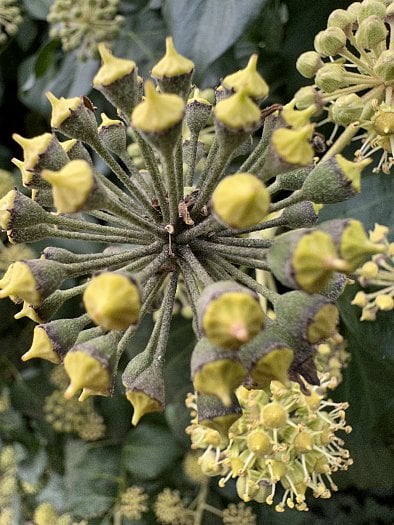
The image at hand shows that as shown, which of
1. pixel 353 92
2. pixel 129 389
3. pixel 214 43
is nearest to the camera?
pixel 129 389

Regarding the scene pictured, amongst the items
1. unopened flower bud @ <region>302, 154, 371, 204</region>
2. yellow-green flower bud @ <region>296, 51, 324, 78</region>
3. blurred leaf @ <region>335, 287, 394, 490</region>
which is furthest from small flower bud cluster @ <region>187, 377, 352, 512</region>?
yellow-green flower bud @ <region>296, 51, 324, 78</region>

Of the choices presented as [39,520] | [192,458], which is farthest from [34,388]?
[192,458]

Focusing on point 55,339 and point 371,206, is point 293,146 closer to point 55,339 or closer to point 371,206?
point 55,339

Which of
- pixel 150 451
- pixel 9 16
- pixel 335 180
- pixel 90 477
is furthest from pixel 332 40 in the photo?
pixel 90 477

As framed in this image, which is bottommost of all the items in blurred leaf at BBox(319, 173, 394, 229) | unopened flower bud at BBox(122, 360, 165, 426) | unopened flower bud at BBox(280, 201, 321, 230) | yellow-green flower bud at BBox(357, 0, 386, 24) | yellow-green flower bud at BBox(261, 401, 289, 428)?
yellow-green flower bud at BBox(261, 401, 289, 428)

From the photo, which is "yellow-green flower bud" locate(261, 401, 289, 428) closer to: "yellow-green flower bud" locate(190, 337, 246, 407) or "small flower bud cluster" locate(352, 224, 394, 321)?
"small flower bud cluster" locate(352, 224, 394, 321)

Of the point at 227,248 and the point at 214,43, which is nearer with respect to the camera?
the point at 227,248

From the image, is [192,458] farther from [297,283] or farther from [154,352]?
[297,283]
